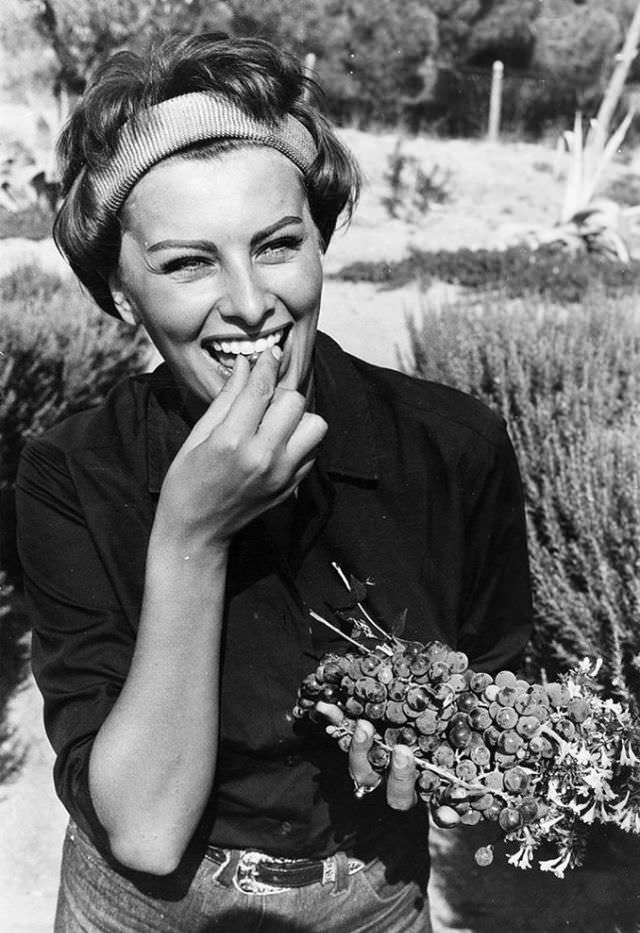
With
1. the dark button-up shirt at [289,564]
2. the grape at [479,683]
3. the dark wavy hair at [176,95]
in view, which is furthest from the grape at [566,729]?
the dark wavy hair at [176,95]

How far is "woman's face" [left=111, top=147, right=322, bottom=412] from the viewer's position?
4.97ft

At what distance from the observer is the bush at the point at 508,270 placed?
9.77m

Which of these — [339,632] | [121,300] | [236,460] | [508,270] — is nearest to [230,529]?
[236,460]

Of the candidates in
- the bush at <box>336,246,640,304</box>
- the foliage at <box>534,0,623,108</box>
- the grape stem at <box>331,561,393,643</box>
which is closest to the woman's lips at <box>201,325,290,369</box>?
the grape stem at <box>331,561,393,643</box>

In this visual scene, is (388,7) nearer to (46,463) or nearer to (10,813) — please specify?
(10,813)

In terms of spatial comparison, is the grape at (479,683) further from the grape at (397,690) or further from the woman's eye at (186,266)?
the woman's eye at (186,266)

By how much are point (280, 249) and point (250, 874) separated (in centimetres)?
97

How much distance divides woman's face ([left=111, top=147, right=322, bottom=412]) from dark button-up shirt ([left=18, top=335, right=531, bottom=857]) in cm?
20

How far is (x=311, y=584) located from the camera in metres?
1.69

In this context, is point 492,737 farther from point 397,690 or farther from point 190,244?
point 190,244

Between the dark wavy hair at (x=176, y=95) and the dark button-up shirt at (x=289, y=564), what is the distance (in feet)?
0.89

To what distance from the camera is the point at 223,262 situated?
1.53m

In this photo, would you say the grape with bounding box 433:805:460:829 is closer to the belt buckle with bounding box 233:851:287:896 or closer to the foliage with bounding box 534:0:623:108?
the belt buckle with bounding box 233:851:287:896

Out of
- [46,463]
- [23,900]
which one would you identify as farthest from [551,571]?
[46,463]
